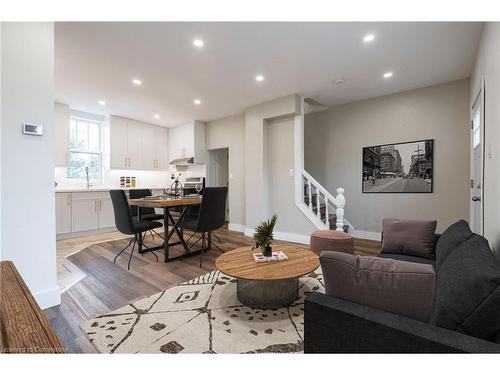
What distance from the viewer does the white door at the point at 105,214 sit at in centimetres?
497

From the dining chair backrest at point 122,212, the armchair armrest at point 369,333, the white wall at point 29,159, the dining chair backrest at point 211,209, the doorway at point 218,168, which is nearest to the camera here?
the armchair armrest at point 369,333

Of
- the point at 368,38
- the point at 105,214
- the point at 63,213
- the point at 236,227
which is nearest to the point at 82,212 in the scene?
the point at 63,213

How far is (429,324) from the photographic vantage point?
0.87m

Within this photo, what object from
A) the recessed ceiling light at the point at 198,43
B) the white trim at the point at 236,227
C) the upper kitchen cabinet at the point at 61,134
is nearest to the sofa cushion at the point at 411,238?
the recessed ceiling light at the point at 198,43

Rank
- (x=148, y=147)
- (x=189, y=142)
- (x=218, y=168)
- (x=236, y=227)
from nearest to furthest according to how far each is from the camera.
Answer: (x=236, y=227), (x=189, y=142), (x=148, y=147), (x=218, y=168)

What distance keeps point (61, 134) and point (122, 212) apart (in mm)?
2976

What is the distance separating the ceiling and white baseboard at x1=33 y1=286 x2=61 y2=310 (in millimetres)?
2468

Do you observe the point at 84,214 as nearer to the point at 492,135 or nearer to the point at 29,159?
the point at 29,159

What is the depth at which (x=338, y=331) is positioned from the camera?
3.01 ft

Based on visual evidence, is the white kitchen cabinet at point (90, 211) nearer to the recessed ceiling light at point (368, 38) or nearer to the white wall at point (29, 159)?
the white wall at point (29, 159)

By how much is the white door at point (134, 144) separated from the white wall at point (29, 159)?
12.7ft

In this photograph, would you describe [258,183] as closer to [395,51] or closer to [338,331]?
[395,51]
